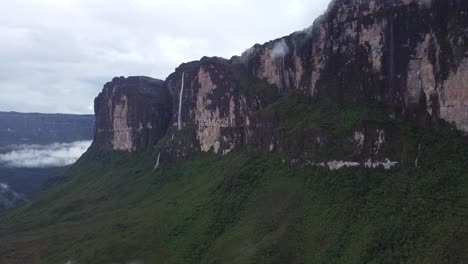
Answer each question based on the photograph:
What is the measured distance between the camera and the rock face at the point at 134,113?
533 ft

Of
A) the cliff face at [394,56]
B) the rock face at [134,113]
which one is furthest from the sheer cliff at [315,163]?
the rock face at [134,113]

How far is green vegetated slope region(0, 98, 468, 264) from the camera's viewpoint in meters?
64.0

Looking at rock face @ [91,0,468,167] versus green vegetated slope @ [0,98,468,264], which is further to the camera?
rock face @ [91,0,468,167]

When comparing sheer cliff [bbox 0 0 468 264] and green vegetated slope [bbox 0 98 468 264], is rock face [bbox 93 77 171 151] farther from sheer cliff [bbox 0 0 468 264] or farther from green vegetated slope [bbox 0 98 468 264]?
green vegetated slope [bbox 0 98 468 264]

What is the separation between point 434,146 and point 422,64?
10.8m

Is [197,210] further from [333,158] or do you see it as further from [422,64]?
[422,64]

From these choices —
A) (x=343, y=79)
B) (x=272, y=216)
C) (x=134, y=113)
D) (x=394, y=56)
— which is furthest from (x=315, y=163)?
(x=134, y=113)

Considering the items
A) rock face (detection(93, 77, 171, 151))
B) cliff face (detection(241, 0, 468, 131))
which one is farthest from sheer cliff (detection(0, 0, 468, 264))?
rock face (detection(93, 77, 171, 151))

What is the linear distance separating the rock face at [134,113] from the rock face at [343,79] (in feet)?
55.1

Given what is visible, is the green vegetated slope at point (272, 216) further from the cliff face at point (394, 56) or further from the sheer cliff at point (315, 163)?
the cliff face at point (394, 56)

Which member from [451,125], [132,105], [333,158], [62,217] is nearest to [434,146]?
[451,125]

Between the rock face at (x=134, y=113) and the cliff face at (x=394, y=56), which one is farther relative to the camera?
the rock face at (x=134, y=113)

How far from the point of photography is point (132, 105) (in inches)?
6629

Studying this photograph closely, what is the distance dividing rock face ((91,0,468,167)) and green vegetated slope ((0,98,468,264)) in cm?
295
